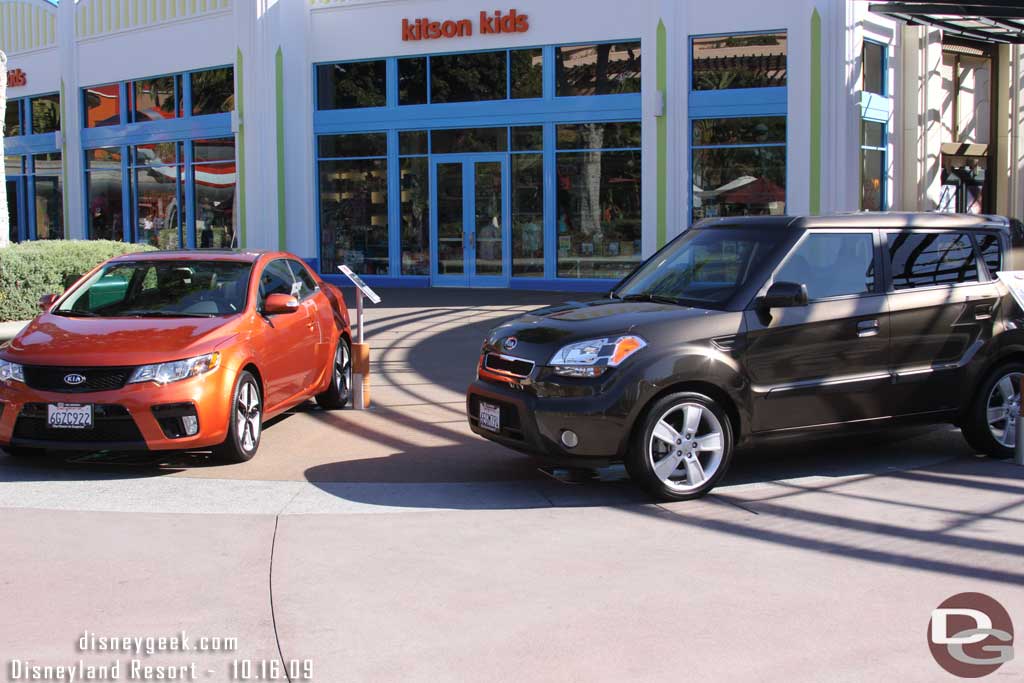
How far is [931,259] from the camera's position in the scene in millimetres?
8117

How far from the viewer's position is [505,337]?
7.49 m

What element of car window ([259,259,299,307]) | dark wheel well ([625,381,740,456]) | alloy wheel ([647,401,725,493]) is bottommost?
alloy wheel ([647,401,725,493])

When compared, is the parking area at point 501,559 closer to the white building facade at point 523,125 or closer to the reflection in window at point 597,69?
the white building facade at point 523,125

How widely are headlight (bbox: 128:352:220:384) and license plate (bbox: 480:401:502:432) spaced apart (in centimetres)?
189

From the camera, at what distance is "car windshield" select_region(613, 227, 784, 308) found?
7516mm

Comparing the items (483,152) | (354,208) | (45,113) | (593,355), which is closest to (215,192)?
(354,208)

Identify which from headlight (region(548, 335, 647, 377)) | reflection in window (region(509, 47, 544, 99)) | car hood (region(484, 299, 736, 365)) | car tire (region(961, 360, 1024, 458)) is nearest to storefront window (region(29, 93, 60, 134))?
reflection in window (region(509, 47, 544, 99))

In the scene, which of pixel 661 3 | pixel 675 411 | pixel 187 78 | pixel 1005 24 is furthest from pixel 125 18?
pixel 675 411

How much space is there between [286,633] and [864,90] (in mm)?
18393

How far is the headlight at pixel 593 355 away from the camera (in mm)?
6832

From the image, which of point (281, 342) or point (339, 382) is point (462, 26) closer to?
point (339, 382)

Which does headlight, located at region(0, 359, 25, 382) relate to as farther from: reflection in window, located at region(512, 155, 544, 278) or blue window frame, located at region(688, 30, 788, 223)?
reflection in window, located at region(512, 155, 544, 278)

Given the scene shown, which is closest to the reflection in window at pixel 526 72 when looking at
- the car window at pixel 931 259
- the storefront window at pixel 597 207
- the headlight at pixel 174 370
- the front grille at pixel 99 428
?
the storefront window at pixel 597 207

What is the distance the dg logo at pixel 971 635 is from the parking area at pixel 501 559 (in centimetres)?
7
